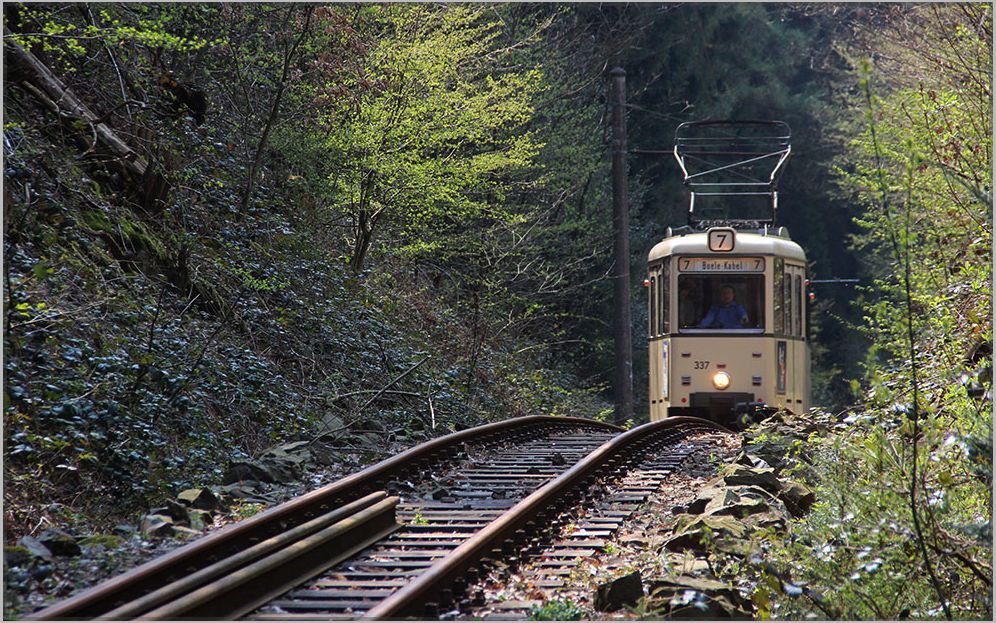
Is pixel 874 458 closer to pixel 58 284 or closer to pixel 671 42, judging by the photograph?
pixel 58 284

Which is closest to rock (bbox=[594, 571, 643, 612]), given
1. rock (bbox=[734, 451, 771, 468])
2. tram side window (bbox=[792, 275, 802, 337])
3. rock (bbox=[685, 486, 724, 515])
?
rock (bbox=[685, 486, 724, 515])

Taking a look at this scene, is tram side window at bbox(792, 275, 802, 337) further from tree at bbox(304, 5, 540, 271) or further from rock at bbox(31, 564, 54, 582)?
rock at bbox(31, 564, 54, 582)

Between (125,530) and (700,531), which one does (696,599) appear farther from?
(125,530)

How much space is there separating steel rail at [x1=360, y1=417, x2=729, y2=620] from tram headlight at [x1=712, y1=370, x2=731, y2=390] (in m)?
4.77

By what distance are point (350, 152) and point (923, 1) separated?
9.23 meters

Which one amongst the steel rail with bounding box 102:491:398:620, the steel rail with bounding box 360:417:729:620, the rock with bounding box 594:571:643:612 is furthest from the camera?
the rock with bounding box 594:571:643:612

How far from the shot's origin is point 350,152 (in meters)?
15.2

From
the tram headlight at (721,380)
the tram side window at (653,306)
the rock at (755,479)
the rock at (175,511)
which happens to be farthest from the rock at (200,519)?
the tram side window at (653,306)

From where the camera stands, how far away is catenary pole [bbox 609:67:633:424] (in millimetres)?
21328

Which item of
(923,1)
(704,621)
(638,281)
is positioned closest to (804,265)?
(923,1)

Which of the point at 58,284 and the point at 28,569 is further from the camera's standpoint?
the point at 58,284

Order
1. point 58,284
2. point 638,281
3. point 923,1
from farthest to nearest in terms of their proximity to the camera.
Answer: point 638,281, point 923,1, point 58,284

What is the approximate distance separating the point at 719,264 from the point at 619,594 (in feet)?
32.4

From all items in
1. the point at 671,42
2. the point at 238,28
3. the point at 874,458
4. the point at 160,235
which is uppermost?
the point at 671,42
